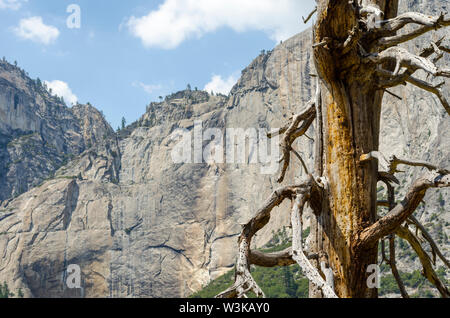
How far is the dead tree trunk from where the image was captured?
14.9 feet

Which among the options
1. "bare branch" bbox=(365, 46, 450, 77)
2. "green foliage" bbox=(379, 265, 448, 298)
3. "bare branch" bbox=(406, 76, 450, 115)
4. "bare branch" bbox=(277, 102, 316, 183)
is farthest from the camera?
"green foliage" bbox=(379, 265, 448, 298)

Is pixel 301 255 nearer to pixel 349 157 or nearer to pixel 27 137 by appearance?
pixel 349 157

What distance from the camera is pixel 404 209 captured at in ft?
14.8

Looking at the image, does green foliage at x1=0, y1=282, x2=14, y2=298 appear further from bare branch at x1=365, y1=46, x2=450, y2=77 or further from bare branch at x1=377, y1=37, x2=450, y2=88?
bare branch at x1=365, y1=46, x2=450, y2=77

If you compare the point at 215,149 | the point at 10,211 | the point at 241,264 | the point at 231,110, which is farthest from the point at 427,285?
the point at 10,211

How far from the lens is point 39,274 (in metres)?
118

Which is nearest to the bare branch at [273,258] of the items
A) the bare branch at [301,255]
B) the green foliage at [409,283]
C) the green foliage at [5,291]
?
the bare branch at [301,255]

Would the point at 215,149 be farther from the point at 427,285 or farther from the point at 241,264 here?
the point at 241,264

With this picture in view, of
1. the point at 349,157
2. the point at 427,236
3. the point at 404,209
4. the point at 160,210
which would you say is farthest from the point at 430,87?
the point at 160,210

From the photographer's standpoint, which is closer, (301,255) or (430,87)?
(301,255)

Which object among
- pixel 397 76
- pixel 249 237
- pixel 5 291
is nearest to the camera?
pixel 397 76

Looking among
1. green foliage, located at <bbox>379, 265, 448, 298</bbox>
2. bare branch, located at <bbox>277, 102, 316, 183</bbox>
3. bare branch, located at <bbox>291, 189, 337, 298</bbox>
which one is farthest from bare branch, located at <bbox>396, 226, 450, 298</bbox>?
green foliage, located at <bbox>379, 265, 448, 298</bbox>

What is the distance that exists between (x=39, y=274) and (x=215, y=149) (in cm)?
4585

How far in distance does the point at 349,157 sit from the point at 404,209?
0.67m
